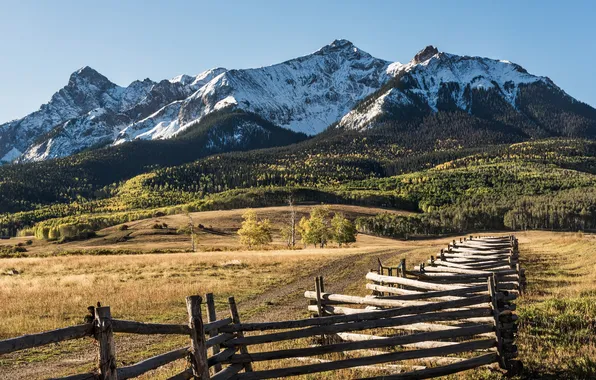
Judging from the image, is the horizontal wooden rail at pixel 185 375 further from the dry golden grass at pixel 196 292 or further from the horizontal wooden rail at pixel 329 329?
the dry golden grass at pixel 196 292

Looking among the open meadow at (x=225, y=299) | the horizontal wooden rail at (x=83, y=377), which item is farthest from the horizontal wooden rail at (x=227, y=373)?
the horizontal wooden rail at (x=83, y=377)

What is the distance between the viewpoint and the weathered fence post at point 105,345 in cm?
689

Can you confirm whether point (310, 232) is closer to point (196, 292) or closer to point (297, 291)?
point (297, 291)

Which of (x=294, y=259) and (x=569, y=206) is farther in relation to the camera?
(x=569, y=206)

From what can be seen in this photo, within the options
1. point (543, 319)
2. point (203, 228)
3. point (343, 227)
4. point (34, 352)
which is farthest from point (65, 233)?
point (543, 319)

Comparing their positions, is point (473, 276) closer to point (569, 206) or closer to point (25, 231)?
point (569, 206)

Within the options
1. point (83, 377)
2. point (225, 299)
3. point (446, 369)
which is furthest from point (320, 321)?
point (225, 299)

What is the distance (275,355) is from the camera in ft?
32.9

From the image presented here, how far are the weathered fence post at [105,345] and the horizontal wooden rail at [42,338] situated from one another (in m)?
0.14

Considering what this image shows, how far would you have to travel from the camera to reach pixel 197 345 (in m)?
8.62

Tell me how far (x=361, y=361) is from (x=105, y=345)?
5392 mm

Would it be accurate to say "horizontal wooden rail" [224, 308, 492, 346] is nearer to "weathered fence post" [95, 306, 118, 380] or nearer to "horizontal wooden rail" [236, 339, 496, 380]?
"horizontal wooden rail" [236, 339, 496, 380]

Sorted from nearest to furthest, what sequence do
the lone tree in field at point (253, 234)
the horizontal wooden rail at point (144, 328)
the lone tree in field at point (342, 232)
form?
the horizontal wooden rail at point (144, 328), the lone tree in field at point (253, 234), the lone tree in field at point (342, 232)

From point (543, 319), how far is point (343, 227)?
258ft
